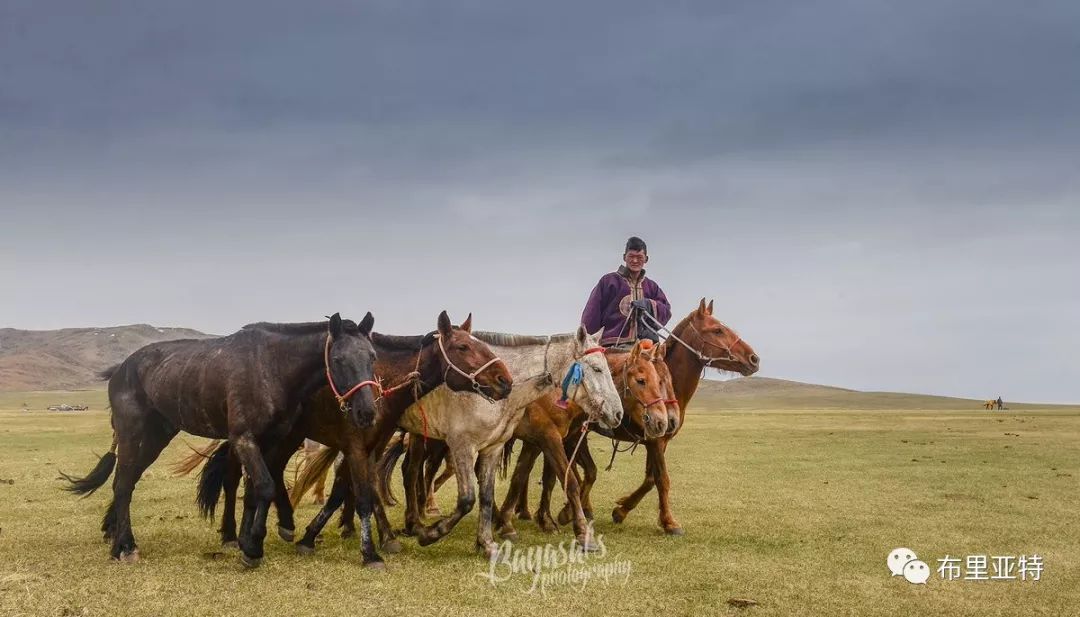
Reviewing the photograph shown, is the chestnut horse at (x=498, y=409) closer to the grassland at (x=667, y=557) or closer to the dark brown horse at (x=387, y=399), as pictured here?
the dark brown horse at (x=387, y=399)

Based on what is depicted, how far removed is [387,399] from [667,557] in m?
3.72

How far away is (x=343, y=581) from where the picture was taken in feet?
25.3

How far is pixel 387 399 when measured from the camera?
912cm

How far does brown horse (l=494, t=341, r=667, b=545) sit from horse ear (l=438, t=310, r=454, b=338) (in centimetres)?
157

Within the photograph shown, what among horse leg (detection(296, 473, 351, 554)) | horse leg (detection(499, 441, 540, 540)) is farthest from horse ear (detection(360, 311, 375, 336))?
horse leg (detection(499, 441, 540, 540))

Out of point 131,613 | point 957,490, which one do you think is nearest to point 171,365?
point 131,613

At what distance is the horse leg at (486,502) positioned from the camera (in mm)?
9088

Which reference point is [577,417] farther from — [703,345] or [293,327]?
[293,327]

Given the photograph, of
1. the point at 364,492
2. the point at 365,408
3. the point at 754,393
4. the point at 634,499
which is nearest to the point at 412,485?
the point at 364,492

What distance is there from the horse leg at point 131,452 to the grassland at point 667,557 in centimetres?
42

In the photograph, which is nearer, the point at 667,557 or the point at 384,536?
the point at 667,557

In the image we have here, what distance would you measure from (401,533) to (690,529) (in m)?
3.99

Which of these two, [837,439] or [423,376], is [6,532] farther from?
[837,439]

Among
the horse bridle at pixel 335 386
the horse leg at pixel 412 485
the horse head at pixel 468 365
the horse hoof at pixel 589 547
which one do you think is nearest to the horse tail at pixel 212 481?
the horse leg at pixel 412 485
